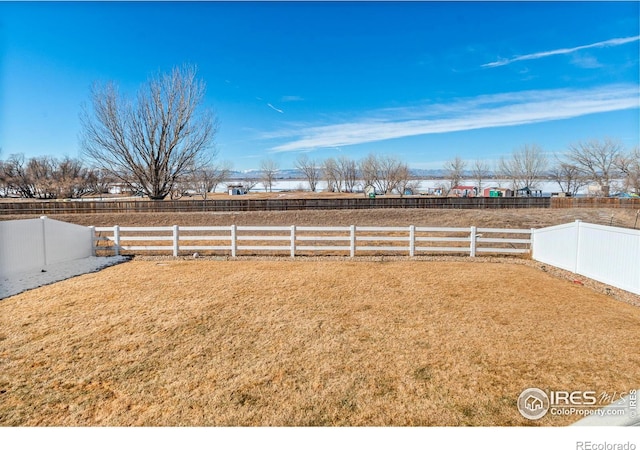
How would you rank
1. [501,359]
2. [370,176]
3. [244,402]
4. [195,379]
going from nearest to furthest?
[244,402]
[195,379]
[501,359]
[370,176]

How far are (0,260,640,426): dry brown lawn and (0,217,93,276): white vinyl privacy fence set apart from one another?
1936 mm

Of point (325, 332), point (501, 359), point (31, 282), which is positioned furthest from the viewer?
point (31, 282)

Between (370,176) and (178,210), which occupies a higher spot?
(370,176)

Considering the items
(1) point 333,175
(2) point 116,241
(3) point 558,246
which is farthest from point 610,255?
(1) point 333,175

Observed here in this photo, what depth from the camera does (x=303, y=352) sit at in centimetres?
376

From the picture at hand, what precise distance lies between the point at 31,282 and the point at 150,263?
2593 millimetres

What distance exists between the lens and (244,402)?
281 centimetres

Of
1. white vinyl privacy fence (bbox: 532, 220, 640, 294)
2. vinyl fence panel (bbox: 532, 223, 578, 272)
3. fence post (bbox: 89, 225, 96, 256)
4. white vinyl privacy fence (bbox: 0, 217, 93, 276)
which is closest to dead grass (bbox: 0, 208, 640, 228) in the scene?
fence post (bbox: 89, 225, 96, 256)

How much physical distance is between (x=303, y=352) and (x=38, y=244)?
8.08m

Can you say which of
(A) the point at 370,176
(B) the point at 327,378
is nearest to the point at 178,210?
(B) the point at 327,378

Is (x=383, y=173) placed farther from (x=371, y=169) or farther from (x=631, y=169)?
(x=631, y=169)

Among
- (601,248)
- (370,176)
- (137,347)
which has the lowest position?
(137,347)
